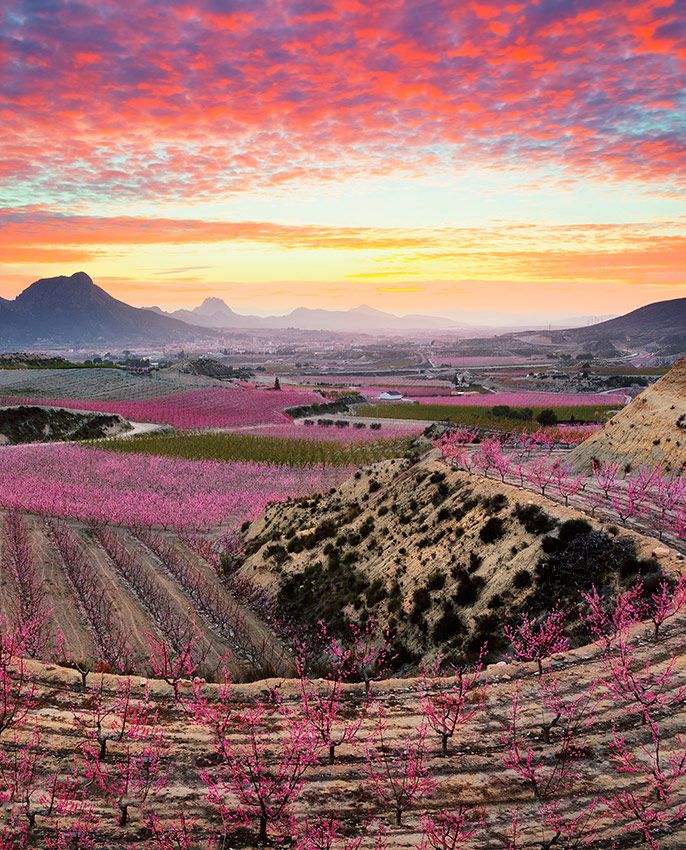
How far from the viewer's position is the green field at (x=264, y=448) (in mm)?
70875

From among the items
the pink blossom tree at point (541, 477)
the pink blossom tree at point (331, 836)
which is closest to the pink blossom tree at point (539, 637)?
the pink blossom tree at point (331, 836)

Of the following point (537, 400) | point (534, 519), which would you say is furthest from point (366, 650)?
point (537, 400)

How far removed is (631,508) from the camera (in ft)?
86.9

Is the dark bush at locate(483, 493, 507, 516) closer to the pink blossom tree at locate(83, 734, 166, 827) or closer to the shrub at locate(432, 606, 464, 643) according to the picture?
the shrub at locate(432, 606, 464, 643)

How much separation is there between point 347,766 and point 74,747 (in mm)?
6013

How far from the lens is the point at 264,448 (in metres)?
77.5

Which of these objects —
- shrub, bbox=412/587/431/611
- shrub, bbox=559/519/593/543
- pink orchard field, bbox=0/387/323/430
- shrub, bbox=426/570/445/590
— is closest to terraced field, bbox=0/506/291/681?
shrub, bbox=412/587/431/611

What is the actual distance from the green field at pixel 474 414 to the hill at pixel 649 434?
109 feet

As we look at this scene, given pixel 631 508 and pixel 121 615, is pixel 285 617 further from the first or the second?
pixel 631 508

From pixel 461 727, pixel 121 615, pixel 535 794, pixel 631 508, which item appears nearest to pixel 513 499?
pixel 631 508

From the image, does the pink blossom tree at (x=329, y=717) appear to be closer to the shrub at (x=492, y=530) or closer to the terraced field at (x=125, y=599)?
the terraced field at (x=125, y=599)

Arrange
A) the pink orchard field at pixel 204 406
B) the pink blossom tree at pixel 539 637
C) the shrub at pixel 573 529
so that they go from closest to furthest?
the pink blossom tree at pixel 539 637
the shrub at pixel 573 529
the pink orchard field at pixel 204 406

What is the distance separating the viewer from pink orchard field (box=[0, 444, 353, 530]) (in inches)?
1813

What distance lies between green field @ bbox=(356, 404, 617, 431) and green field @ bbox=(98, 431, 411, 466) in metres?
13.3
